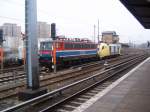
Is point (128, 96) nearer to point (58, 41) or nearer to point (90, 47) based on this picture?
point (58, 41)

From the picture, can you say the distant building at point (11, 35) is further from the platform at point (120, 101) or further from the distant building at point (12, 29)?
the platform at point (120, 101)

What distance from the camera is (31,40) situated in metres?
11.5

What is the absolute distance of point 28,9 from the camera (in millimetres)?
11414

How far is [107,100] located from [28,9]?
508 cm

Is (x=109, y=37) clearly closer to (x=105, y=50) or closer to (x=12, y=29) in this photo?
(x=12, y=29)

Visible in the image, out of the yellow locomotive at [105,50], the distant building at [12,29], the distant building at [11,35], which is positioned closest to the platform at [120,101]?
the yellow locomotive at [105,50]

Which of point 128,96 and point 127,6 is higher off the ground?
point 127,6

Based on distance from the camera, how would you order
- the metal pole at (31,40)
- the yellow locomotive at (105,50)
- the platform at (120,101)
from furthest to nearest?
the yellow locomotive at (105,50) → the metal pole at (31,40) → the platform at (120,101)

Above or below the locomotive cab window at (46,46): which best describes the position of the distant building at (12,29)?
above

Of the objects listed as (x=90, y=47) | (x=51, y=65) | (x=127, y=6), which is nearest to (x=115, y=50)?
(x=90, y=47)

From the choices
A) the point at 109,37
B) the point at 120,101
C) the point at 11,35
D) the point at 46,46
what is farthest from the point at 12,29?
the point at 109,37

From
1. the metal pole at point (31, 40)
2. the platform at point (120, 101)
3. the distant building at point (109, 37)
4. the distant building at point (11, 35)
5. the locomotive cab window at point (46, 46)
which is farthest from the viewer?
the distant building at point (109, 37)

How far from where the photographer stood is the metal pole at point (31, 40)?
37.4ft

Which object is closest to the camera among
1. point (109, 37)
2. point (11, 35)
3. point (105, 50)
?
point (105, 50)
